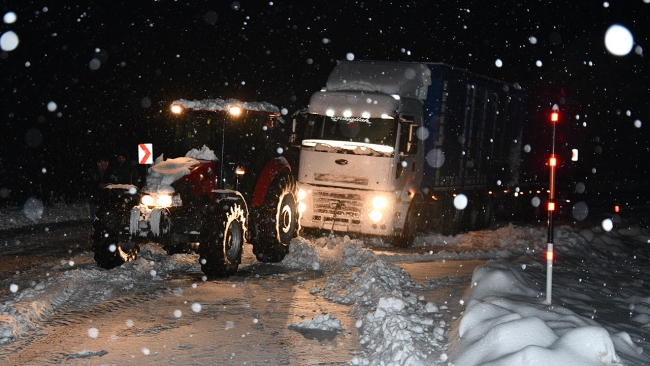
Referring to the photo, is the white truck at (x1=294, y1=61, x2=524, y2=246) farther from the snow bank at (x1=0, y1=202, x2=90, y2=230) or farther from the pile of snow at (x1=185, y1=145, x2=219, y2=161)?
the snow bank at (x1=0, y1=202, x2=90, y2=230)

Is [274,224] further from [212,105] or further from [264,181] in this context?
[212,105]

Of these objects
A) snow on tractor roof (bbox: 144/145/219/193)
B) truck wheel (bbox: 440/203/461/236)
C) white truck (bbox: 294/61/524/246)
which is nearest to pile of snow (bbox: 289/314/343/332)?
snow on tractor roof (bbox: 144/145/219/193)

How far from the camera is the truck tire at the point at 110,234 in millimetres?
10875

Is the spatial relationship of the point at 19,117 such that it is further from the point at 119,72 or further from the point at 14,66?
the point at 119,72

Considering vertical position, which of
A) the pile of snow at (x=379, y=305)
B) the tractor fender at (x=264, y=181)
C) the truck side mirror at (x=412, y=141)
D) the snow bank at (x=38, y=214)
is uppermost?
the truck side mirror at (x=412, y=141)

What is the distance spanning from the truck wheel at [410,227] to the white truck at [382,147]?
28 mm

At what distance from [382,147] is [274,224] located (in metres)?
3.73

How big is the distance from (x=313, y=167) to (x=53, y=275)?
652 centimetres

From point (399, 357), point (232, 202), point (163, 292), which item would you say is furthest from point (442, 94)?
point (399, 357)

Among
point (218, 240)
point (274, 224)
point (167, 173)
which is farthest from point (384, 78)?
point (218, 240)

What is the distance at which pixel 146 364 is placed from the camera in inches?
261

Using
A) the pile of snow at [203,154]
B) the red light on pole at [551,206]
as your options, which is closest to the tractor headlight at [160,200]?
the pile of snow at [203,154]

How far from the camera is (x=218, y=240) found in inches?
426

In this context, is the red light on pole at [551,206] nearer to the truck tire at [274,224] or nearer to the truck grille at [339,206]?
the truck tire at [274,224]
